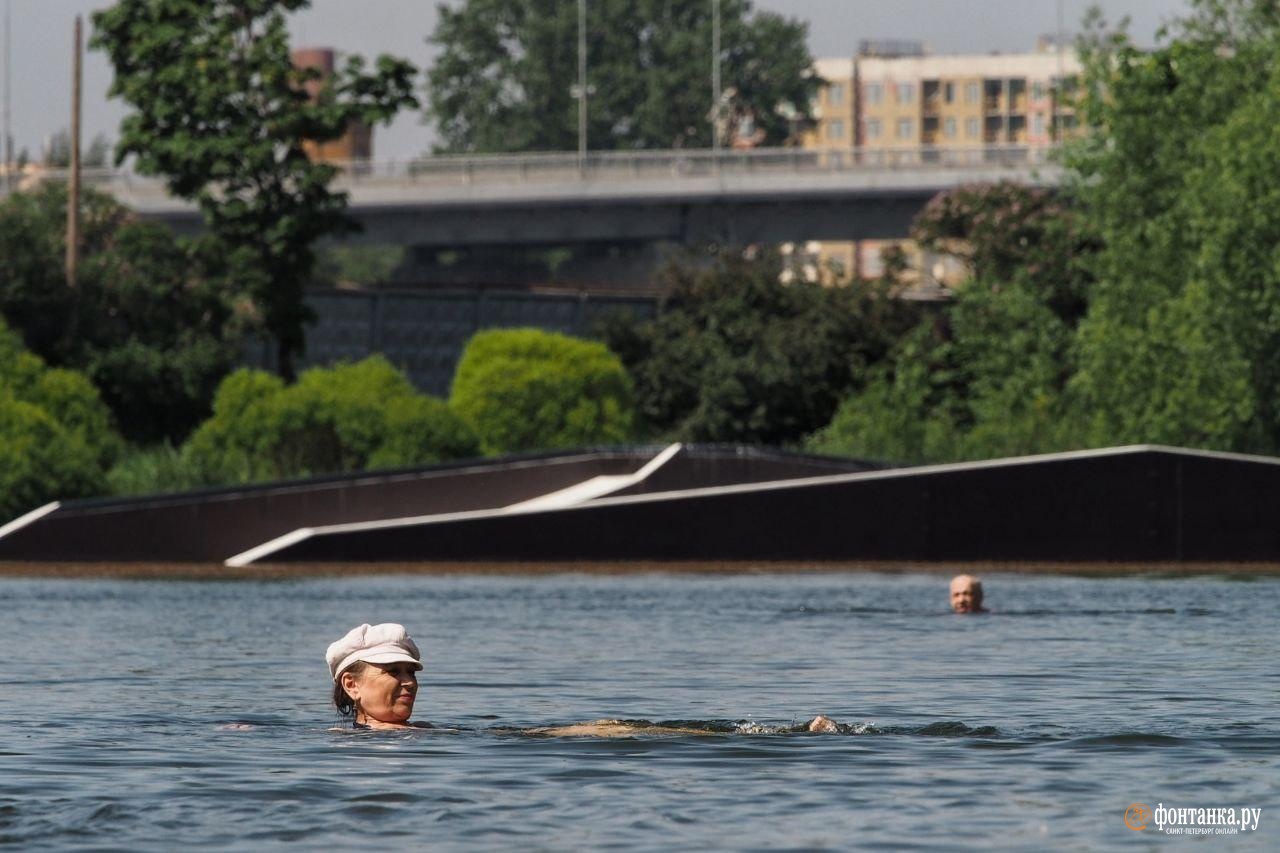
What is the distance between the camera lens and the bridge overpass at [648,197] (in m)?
82.7

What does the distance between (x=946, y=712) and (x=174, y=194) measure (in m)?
43.6

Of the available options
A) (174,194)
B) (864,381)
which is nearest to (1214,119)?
(864,381)

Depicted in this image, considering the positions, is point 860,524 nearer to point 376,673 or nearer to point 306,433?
point 306,433

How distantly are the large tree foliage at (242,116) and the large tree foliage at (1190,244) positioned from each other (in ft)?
54.7

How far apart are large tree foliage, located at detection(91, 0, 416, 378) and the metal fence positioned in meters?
7.62

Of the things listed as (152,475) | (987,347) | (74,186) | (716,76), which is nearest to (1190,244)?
(987,347)

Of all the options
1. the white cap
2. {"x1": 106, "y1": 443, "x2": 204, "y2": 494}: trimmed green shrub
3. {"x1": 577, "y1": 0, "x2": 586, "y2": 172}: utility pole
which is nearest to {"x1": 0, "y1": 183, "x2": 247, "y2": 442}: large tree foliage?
{"x1": 106, "y1": 443, "x2": 204, "y2": 494}: trimmed green shrub

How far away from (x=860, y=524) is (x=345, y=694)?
2509cm

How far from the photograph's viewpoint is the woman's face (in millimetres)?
13750

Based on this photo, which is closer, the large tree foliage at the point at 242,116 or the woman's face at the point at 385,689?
the woman's face at the point at 385,689

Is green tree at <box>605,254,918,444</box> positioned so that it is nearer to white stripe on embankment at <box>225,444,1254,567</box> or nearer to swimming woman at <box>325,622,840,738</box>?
white stripe on embankment at <box>225,444,1254,567</box>

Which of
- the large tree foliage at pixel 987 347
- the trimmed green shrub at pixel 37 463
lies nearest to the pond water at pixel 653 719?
the trimmed green shrub at pixel 37 463

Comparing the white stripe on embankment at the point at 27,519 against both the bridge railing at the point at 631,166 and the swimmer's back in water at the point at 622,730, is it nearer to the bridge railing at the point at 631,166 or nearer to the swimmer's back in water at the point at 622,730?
the swimmer's back in water at the point at 622,730

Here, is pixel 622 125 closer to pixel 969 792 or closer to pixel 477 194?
pixel 477 194
